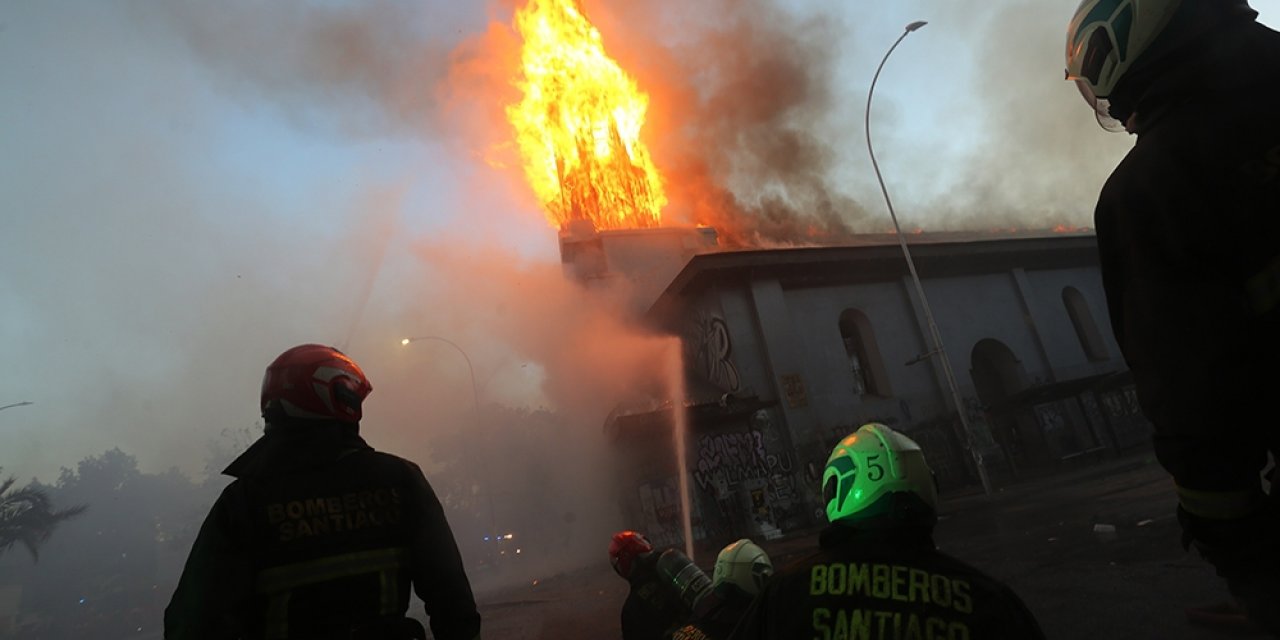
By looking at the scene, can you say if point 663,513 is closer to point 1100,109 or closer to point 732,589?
point 732,589

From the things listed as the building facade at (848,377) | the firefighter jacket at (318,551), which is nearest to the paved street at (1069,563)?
the building facade at (848,377)

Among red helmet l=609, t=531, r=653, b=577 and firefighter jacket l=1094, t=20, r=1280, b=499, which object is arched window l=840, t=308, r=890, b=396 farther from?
firefighter jacket l=1094, t=20, r=1280, b=499

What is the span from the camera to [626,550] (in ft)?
15.1

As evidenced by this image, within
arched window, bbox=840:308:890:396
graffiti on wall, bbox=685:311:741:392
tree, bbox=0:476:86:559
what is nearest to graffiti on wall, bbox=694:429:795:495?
graffiti on wall, bbox=685:311:741:392

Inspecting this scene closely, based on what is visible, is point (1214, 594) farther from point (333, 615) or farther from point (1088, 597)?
point (333, 615)

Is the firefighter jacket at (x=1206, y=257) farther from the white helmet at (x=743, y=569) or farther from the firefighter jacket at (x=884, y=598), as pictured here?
the white helmet at (x=743, y=569)

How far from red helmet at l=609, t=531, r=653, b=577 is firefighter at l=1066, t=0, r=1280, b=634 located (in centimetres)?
365

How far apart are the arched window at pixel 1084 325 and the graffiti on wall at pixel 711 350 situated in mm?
17319

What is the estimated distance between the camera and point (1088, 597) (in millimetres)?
5863

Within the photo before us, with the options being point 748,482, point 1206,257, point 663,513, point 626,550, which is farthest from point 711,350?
point 1206,257

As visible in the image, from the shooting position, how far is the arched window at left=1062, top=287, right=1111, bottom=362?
2744 cm

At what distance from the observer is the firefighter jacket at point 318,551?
221cm

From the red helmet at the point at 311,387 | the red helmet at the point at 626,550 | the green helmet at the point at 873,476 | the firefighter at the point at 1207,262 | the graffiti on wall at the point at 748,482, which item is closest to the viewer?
the firefighter at the point at 1207,262

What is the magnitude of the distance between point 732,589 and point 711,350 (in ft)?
66.9
